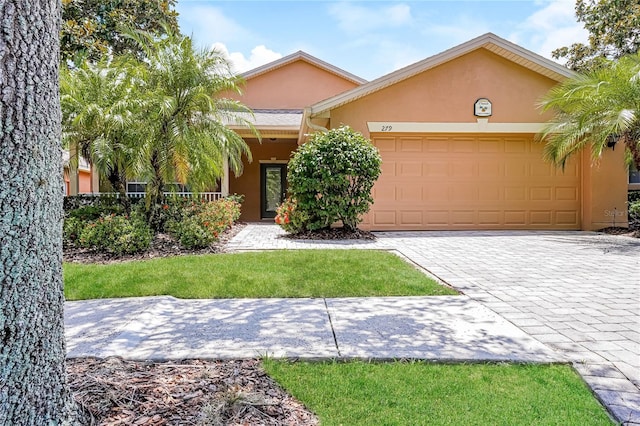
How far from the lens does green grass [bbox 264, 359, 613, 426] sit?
2.39 m

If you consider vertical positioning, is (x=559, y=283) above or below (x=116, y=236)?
below

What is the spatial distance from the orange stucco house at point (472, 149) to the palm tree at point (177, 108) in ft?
9.68

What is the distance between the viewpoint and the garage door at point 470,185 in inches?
461

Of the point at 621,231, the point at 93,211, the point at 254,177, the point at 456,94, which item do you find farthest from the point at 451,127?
the point at 93,211

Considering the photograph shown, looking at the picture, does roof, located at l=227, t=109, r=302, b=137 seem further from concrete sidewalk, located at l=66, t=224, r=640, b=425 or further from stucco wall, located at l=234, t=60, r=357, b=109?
concrete sidewalk, located at l=66, t=224, r=640, b=425

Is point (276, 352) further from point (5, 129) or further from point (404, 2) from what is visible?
point (404, 2)

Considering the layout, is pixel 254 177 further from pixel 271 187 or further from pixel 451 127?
pixel 451 127

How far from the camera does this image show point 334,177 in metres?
9.92

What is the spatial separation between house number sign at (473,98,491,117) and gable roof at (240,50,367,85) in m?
7.69

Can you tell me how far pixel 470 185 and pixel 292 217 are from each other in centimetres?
536

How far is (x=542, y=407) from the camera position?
252 cm

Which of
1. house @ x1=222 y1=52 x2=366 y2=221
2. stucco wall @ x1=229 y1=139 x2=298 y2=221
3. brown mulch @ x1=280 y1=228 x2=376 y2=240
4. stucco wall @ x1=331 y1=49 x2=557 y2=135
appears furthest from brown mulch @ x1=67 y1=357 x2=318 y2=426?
stucco wall @ x1=229 y1=139 x2=298 y2=221

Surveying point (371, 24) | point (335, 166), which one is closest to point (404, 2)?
point (371, 24)

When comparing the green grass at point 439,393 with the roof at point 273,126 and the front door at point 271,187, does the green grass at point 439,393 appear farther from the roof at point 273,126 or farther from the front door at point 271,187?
the front door at point 271,187
